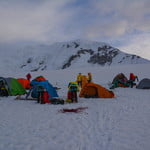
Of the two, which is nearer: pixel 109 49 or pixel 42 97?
pixel 42 97

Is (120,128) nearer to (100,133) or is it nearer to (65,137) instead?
(100,133)

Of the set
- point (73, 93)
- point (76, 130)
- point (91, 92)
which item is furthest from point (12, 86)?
point (76, 130)

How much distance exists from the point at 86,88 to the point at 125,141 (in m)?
7.51

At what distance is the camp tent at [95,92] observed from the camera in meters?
12.2

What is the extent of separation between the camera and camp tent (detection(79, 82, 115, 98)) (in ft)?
40.0

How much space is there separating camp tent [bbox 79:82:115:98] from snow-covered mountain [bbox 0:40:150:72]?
117384 mm

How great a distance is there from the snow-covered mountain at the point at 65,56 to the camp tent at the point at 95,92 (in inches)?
4621

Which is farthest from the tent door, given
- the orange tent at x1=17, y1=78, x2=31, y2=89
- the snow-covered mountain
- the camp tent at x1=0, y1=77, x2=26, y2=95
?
the snow-covered mountain

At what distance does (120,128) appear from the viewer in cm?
600

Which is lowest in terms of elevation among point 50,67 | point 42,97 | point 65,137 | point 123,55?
point 65,137

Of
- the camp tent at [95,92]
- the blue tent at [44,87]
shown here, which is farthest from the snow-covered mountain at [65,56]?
the blue tent at [44,87]

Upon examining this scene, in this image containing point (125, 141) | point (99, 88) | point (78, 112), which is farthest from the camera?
point (99, 88)

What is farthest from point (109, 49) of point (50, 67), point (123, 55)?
point (50, 67)

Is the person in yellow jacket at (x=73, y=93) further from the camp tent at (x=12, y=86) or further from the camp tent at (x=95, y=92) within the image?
the camp tent at (x=12, y=86)
